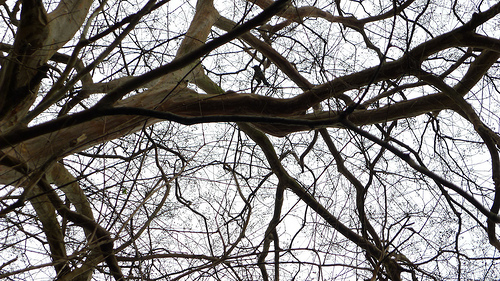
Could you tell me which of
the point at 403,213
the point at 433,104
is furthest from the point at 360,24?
the point at 403,213

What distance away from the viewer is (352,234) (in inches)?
103

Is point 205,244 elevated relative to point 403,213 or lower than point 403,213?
lower

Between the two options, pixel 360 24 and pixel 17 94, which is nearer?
pixel 17 94

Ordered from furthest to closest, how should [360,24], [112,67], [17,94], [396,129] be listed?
[360,24]
[396,129]
[112,67]
[17,94]

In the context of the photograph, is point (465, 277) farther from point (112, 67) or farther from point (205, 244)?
point (112, 67)

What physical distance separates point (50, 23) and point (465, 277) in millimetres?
2677

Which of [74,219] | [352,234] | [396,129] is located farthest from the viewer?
[396,129]

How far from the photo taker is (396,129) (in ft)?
10.4

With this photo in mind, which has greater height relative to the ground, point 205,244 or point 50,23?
point 50,23

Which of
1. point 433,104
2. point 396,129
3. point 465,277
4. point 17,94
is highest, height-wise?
point 396,129

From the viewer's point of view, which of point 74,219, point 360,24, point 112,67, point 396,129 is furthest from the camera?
point 360,24

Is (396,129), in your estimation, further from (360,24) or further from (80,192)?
(80,192)

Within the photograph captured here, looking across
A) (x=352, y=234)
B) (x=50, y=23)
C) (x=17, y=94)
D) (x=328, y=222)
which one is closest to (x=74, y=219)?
(x=17, y=94)

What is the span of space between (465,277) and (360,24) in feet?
6.91
